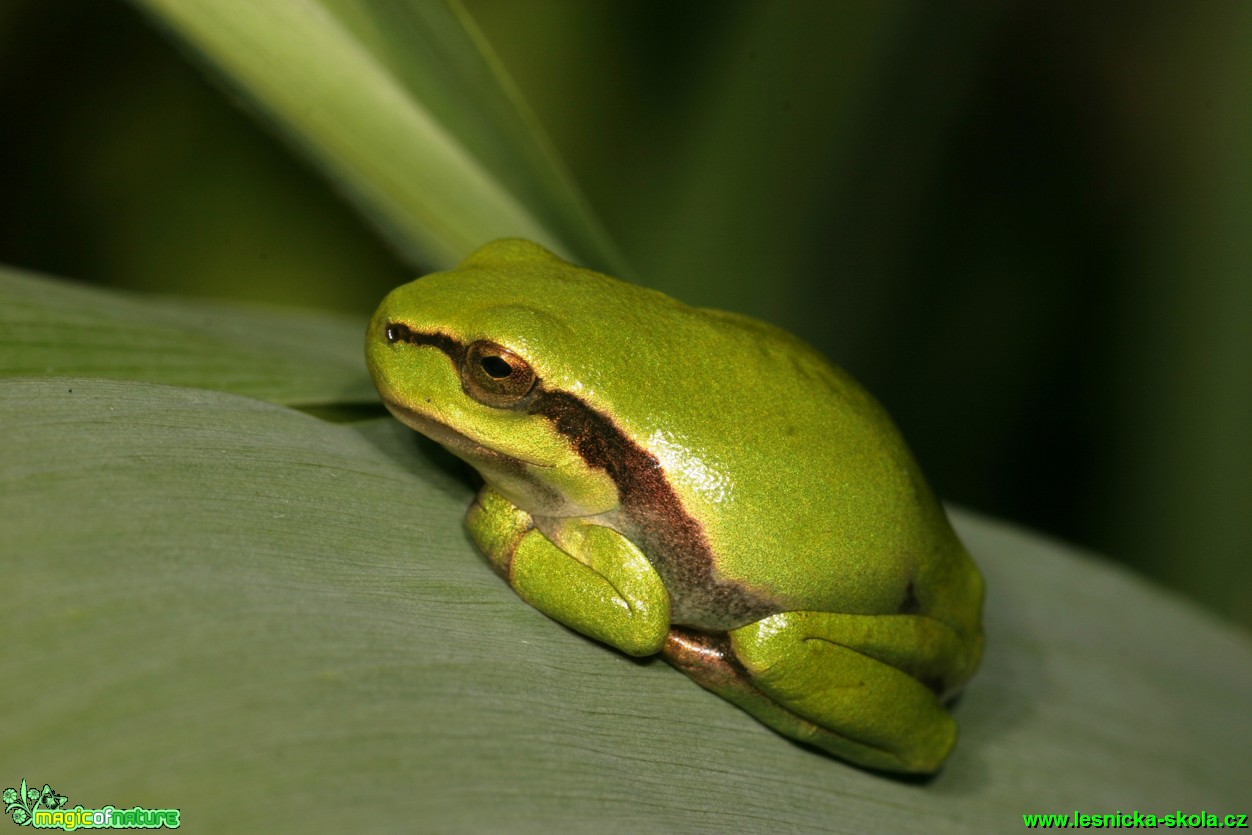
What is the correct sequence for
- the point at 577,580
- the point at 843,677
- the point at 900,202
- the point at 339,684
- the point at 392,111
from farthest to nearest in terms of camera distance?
the point at 900,202, the point at 392,111, the point at 843,677, the point at 577,580, the point at 339,684

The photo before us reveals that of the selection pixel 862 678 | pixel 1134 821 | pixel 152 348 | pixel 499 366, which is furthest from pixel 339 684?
pixel 1134 821

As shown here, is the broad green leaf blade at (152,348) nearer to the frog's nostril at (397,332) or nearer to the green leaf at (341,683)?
the green leaf at (341,683)

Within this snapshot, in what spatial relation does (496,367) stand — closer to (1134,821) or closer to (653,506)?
(653,506)

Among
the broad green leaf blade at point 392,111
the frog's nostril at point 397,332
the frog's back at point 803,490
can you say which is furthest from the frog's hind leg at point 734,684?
the broad green leaf blade at point 392,111

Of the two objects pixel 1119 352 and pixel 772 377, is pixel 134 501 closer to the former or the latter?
pixel 772 377

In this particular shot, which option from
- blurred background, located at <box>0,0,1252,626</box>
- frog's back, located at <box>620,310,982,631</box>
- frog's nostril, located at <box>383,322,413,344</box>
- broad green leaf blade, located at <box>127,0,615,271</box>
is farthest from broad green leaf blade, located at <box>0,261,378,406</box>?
blurred background, located at <box>0,0,1252,626</box>

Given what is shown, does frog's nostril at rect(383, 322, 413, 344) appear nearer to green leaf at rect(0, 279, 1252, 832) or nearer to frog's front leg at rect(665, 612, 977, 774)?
green leaf at rect(0, 279, 1252, 832)

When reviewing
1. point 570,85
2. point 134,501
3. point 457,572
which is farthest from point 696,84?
point 134,501

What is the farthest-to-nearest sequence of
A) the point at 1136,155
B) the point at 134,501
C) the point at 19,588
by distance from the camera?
the point at 1136,155, the point at 134,501, the point at 19,588
